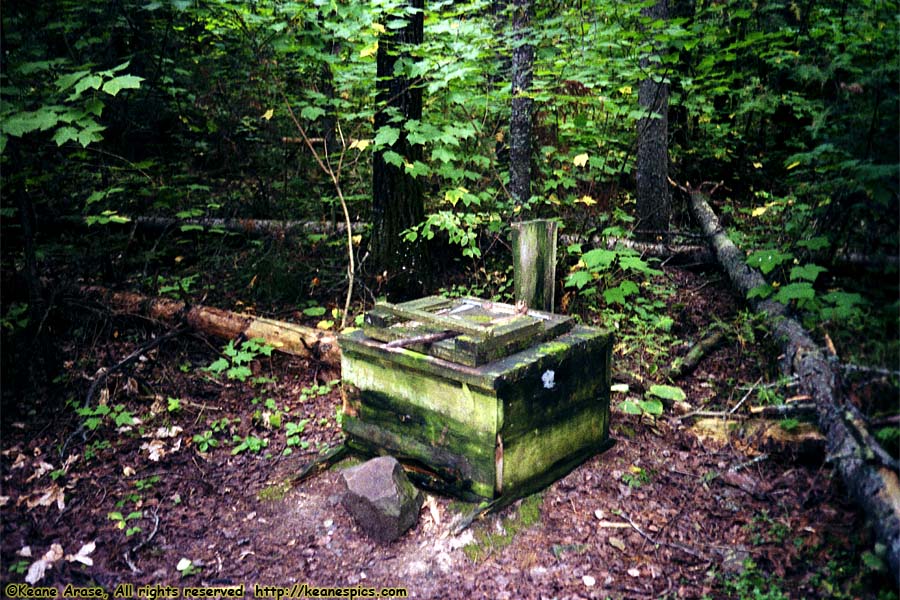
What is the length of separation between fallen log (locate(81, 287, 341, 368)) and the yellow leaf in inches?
101

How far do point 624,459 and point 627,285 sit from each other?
1.68m

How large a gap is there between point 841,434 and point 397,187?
13.5 ft

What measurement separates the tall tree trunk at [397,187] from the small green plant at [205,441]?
2254 mm

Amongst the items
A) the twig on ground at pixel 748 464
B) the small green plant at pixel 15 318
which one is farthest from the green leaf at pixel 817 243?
the small green plant at pixel 15 318

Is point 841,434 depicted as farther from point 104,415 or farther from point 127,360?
point 127,360

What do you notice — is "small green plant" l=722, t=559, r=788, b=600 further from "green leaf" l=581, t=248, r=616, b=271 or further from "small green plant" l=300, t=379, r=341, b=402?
"small green plant" l=300, t=379, r=341, b=402

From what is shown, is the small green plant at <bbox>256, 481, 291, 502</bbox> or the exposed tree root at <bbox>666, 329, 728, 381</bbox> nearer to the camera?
the small green plant at <bbox>256, 481, 291, 502</bbox>

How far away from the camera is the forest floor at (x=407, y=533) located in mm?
2922

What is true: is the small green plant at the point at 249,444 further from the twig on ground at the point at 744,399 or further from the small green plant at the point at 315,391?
the twig on ground at the point at 744,399

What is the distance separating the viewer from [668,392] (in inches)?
168

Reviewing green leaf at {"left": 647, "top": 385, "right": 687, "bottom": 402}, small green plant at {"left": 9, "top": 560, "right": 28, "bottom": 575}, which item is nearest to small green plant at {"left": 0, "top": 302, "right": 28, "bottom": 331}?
small green plant at {"left": 9, "top": 560, "right": 28, "bottom": 575}

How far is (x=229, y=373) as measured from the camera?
4.97 meters

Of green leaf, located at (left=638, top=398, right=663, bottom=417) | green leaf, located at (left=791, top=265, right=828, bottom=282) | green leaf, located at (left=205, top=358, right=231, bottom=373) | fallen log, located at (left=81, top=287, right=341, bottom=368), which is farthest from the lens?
fallen log, located at (left=81, top=287, right=341, bottom=368)

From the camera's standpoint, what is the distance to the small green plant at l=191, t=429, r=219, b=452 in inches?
169
